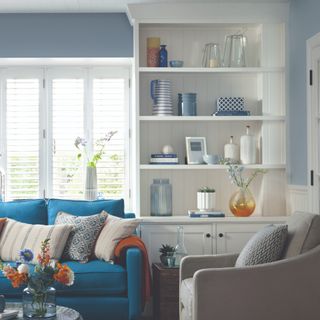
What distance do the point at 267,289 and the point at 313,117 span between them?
1583 millimetres

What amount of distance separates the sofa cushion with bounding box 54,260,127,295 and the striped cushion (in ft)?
0.82

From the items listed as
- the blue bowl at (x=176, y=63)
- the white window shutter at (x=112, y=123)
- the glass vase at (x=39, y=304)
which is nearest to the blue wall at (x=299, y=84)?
the blue bowl at (x=176, y=63)

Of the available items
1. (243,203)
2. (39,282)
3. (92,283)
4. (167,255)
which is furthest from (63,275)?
(243,203)

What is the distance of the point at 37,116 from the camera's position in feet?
19.4

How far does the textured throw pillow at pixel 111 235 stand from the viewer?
15.4 ft

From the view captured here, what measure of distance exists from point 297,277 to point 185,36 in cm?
263

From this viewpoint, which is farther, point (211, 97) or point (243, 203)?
point (211, 97)

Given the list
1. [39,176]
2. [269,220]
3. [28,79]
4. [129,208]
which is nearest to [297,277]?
[269,220]

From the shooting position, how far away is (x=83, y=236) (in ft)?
15.7

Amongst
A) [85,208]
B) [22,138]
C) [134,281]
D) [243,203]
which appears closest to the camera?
[134,281]

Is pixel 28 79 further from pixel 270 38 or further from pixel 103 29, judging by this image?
pixel 270 38

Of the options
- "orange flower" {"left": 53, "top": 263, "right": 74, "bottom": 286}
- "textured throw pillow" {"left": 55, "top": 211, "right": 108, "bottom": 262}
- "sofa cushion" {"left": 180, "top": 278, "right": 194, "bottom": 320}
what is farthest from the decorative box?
"orange flower" {"left": 53, "top": 263, "right": 74, "bottom": 286}

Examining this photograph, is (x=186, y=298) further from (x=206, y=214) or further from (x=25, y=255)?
(x=206, y=214)

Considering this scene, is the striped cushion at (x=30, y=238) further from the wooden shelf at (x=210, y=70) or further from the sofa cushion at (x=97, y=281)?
the wooden shelf at (x=210, y=70)
